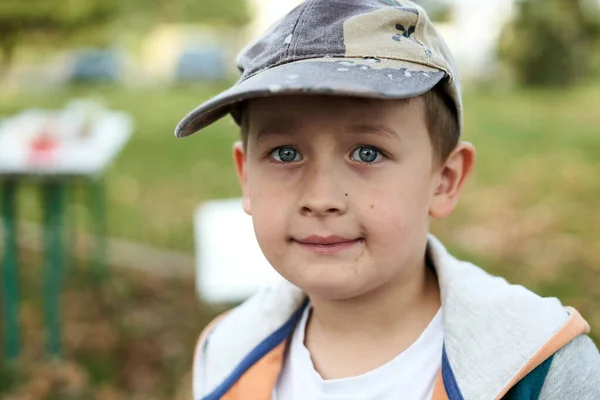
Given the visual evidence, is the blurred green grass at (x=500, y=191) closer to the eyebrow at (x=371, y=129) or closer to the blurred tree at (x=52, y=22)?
the blurred tree at (x=52, y=22)

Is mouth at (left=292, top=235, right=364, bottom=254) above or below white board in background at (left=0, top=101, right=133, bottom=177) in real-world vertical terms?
above

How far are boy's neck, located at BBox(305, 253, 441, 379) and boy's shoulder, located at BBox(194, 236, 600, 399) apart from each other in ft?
0.21

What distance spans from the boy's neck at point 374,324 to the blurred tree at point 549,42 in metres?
13.0

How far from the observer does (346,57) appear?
1.25 metres

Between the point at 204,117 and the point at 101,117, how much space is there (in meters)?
3.70

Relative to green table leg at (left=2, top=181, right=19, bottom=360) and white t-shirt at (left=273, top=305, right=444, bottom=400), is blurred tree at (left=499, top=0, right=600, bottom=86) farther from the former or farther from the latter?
white t-shirt at (left=273, top=305, right=444, bottom=400)

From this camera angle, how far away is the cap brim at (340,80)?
115 cm

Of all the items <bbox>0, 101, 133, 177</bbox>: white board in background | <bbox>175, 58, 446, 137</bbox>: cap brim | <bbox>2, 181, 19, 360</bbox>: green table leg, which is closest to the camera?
<bbox>175, 58, 446, 137</bbox>: cap brim

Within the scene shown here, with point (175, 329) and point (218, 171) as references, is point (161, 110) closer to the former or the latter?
point (218, 171)

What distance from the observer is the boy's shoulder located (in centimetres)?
125

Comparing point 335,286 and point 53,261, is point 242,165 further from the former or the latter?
point 53,261

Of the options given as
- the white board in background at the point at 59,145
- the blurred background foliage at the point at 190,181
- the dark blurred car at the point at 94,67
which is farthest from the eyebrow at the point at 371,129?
the dark blurred car at the point at 94,67

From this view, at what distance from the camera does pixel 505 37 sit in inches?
578

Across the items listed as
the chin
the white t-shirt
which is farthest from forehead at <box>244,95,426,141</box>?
the white t-shirt
